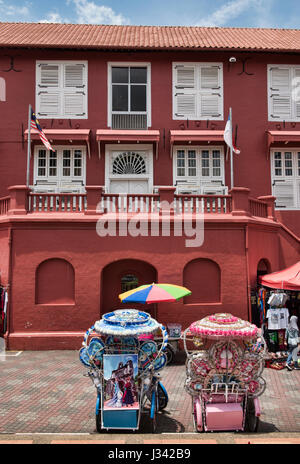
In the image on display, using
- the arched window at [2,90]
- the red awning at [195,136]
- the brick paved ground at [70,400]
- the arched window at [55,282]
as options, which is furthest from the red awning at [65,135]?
the brick paved ground at [70,400]

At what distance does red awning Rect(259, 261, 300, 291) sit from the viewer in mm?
10719

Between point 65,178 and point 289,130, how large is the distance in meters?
10.1

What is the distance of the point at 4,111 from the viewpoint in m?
15.2

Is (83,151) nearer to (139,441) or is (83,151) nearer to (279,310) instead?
(279,310)

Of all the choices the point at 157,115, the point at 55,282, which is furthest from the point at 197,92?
the point at 55,282

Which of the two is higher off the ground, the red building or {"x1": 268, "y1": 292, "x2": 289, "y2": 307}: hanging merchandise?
the red building

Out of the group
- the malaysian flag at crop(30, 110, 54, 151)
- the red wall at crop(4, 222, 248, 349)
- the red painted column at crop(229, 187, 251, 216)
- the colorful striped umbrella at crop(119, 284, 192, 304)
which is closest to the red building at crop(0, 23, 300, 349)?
the red painted column at crop(229, 187, 251, 216)

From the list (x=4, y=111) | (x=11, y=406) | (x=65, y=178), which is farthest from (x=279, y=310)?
(x=4, y=111)

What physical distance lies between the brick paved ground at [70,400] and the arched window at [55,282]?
6.27 feet

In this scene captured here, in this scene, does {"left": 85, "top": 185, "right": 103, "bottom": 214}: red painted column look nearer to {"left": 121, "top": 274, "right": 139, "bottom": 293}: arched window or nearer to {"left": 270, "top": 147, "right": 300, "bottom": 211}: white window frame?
{"left": 121, "top": 274, "right": 139, "bottom": 293}: arched window

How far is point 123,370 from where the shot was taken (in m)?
6.13

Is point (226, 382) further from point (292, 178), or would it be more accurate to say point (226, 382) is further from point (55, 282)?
point (292, 178)

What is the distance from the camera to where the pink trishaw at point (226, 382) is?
19.9 ft

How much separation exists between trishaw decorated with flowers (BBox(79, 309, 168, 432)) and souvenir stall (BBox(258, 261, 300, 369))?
17.1 feet
